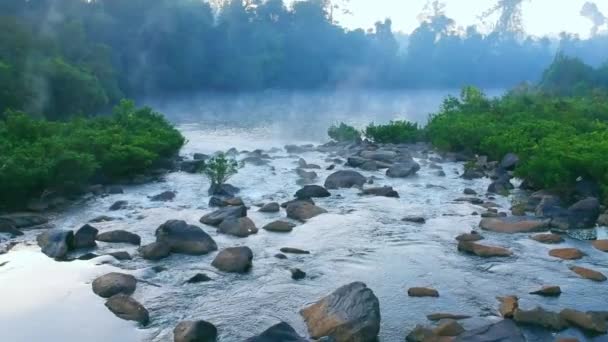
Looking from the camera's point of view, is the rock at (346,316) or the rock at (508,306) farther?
the rock at (508,306)

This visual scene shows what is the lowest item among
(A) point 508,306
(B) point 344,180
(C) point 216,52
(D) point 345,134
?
(A) point 508,306

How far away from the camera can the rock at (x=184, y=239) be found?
10.7m

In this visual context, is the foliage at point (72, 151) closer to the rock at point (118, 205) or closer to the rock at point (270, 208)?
the rock at point (118, 205)

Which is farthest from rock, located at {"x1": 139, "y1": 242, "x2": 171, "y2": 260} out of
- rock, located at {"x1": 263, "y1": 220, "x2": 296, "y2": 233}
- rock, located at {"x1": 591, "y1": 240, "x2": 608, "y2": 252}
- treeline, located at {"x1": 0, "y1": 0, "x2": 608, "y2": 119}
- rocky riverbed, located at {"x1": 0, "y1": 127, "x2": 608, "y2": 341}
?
treeline, located at {"x1": 0, "y1": 0, "x2": 608, "y2": 119}

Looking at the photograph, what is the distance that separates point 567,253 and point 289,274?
5055 millimetres

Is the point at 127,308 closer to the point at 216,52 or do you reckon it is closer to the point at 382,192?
the point at 382,192

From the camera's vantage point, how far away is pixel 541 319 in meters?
7.76

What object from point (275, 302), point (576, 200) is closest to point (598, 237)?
point (576, 200)

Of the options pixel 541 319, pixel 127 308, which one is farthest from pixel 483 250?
pixel 127 308

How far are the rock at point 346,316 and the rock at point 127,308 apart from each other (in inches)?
85.9

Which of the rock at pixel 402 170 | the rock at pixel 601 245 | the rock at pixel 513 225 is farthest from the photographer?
the rock at pixel 402 170

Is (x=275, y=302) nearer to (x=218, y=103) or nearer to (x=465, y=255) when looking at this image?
(x=465, y=255)

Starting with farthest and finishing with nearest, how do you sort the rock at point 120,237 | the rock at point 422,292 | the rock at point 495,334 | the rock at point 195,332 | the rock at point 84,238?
1. the rock at point 120,237
2. the rock at point 84,238
3. the rock at point 422,292
4. the rock at point 195,332
5. the rock at point 495,334

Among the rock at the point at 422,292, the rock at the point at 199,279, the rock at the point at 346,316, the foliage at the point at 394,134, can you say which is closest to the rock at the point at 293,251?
the rock at the point at 199,279
